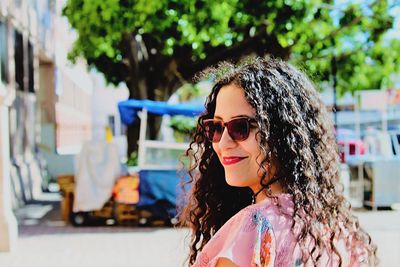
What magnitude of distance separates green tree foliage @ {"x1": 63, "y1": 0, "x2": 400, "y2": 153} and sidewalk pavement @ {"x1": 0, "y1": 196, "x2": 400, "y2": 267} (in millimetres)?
4413

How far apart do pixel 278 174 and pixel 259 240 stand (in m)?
0.27

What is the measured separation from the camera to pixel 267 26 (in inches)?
617

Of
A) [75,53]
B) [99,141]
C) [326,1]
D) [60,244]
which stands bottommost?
[60,244]

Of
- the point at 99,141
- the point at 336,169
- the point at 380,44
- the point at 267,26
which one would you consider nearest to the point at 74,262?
the point at 99,141

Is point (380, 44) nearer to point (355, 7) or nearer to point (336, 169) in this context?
point (355, 7)

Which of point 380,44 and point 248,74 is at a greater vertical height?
point 380,44

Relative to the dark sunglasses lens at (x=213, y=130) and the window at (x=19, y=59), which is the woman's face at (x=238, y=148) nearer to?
the dark sunglasses lens at (x=213, y=130)

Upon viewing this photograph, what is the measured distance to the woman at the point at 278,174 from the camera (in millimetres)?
1589

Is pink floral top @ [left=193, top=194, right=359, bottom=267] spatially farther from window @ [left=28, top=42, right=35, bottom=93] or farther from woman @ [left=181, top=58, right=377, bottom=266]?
window @ [left=28, top=42, right=35, bottom=93]

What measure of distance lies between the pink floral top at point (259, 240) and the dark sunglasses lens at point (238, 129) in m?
0.20

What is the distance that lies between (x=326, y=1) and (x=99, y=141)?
25.9ft

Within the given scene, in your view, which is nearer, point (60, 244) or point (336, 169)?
point (336, 169)

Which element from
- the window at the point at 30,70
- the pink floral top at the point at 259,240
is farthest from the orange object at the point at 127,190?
the pink floral top at the point at 259,240

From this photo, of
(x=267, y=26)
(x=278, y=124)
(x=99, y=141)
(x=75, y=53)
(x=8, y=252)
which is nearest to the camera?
(x=278, y=124)
